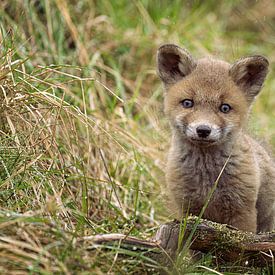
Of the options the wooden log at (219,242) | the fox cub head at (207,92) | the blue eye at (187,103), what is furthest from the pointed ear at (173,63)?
the wooden log at (219,242)

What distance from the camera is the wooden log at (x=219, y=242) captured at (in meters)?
4.12

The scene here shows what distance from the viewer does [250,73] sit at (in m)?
5.12

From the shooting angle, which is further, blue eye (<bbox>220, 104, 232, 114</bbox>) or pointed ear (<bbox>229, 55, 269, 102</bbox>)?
pointed ear (<bbox>229, 55, 269, 102</bbox>)

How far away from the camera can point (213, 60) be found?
16.9 ft

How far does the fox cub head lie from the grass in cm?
49

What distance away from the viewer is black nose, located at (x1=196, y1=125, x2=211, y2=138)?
4531 mm

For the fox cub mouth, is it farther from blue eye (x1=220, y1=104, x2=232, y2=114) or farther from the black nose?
blue eye (x1=220, y1=104, x2=232, y2=114)

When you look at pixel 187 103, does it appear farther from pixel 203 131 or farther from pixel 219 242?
pixel 219 242

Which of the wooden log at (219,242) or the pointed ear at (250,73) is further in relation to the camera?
the pointed ear at (250,73)

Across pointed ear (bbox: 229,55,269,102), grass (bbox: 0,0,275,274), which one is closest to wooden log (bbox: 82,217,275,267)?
grass (bbox: 0,0,275,274)

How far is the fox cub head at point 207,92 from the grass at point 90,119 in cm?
49

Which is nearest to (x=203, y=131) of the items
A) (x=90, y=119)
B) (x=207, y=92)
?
(x=207, y=92)

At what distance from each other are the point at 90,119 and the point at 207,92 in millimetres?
939

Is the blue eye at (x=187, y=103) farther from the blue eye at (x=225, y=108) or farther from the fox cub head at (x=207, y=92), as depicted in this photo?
the blue eye at (x=225, y=108)
